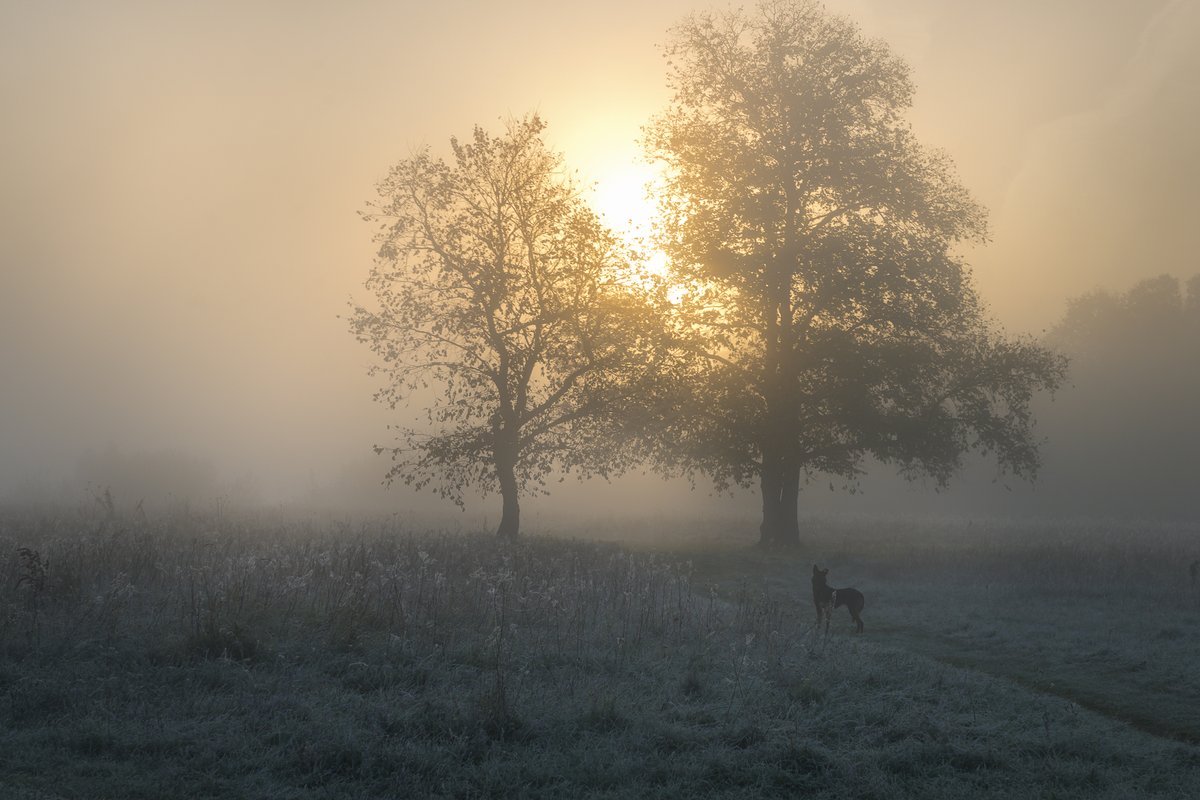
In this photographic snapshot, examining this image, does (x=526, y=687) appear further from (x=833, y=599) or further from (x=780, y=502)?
(x=780, y=502)

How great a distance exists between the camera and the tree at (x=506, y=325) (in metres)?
28.5

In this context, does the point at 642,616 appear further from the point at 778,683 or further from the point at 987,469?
the point at 987,469

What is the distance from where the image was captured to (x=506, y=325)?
28891 millimetres

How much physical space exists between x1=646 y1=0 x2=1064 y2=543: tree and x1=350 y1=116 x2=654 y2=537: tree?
2813 mm

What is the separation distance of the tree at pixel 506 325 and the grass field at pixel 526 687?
465 inches

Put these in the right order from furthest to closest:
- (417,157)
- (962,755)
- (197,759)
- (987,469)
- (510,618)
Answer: (987,469) < (417,157) < (510,618) < (962,755) < (197,759)

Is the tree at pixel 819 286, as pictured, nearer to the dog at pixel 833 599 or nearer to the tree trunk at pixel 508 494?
the tree trunk at pixel 508 494

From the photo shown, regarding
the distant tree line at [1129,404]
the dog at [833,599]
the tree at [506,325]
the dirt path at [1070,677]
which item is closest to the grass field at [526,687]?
the dirt path at [1070,677]

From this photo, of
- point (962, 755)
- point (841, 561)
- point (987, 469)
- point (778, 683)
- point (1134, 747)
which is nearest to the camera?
point (962, 755)

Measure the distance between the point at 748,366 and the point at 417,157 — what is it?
12.5 metres

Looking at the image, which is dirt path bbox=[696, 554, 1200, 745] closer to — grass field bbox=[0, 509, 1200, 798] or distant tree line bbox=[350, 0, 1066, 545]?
grass field bbox=[0, 509, 1200, 798]

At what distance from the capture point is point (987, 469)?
3017 inches

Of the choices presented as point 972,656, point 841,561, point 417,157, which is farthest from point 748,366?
point 972,656

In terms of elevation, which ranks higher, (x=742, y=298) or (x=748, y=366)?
(x=742, y=298)
